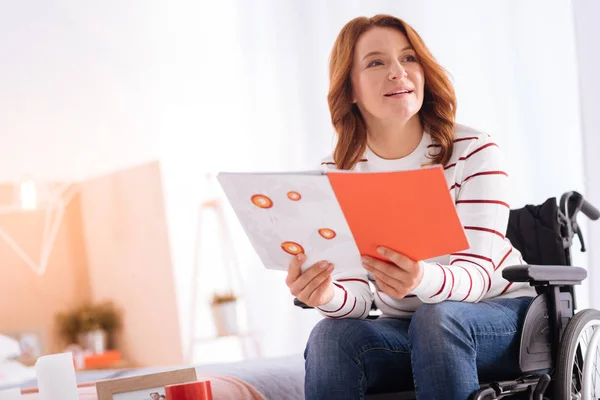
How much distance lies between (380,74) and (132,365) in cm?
274

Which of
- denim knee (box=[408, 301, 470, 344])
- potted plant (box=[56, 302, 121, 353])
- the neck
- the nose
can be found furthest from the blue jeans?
potted plant (box=[56, 302, 121, 353])

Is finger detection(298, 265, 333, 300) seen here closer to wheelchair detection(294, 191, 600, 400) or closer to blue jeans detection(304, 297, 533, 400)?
Answer: blue jeans detection(304, 297, 533, 400)

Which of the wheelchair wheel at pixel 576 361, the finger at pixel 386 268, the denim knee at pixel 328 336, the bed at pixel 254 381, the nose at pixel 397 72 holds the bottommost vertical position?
the bed at pixel 254 381

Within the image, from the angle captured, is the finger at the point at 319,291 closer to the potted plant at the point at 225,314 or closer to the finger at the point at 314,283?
the finger at the point at 314,283

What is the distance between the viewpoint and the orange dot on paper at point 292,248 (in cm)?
138

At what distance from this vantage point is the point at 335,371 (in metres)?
1.43

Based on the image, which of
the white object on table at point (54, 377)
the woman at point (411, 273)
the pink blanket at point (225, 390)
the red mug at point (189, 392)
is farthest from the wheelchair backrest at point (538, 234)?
the white object on table at point (54, 377)

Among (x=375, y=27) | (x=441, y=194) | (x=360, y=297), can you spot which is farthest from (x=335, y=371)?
(x=375, y=27)

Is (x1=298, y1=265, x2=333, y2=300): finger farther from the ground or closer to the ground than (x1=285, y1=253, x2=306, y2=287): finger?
closer to the ground

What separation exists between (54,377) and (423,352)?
663 mm

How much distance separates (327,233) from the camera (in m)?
1.32

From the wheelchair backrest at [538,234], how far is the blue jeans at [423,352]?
241 millimetres

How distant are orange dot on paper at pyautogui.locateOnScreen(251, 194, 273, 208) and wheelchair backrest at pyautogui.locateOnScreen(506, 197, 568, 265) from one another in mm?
738

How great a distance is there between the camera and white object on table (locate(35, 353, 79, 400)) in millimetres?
1468
